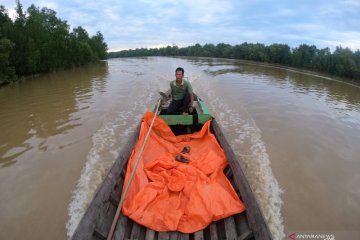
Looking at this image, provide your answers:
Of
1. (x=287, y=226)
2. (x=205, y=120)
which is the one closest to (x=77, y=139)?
(x=205, y=120)

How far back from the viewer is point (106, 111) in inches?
371

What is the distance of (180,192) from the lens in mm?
3604

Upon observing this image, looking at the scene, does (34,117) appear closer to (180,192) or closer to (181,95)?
(181,95)

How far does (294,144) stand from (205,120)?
8.45 feet

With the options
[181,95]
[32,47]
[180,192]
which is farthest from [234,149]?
[32,47]

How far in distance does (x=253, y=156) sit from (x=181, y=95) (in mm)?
2342

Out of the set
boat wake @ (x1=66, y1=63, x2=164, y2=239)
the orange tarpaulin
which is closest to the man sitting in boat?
boat wake @ (x1=66, y1=63, x2=164, y2=239)

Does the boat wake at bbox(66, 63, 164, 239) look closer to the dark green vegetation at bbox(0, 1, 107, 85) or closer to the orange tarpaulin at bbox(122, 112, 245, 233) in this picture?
the orange tarpaulin at bbox(122, 112, 245, 233)

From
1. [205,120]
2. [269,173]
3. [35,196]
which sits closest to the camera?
[35,196]

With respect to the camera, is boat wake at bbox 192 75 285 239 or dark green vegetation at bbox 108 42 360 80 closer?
boat wake at bbox 192 75 285 239

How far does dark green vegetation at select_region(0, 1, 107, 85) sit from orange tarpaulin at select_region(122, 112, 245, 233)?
14776 mm

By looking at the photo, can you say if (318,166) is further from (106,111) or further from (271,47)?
(271,47)

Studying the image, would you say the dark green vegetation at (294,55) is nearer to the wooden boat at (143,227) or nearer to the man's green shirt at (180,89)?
the man's green shirt at (180,89)

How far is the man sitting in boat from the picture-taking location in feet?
21.3
